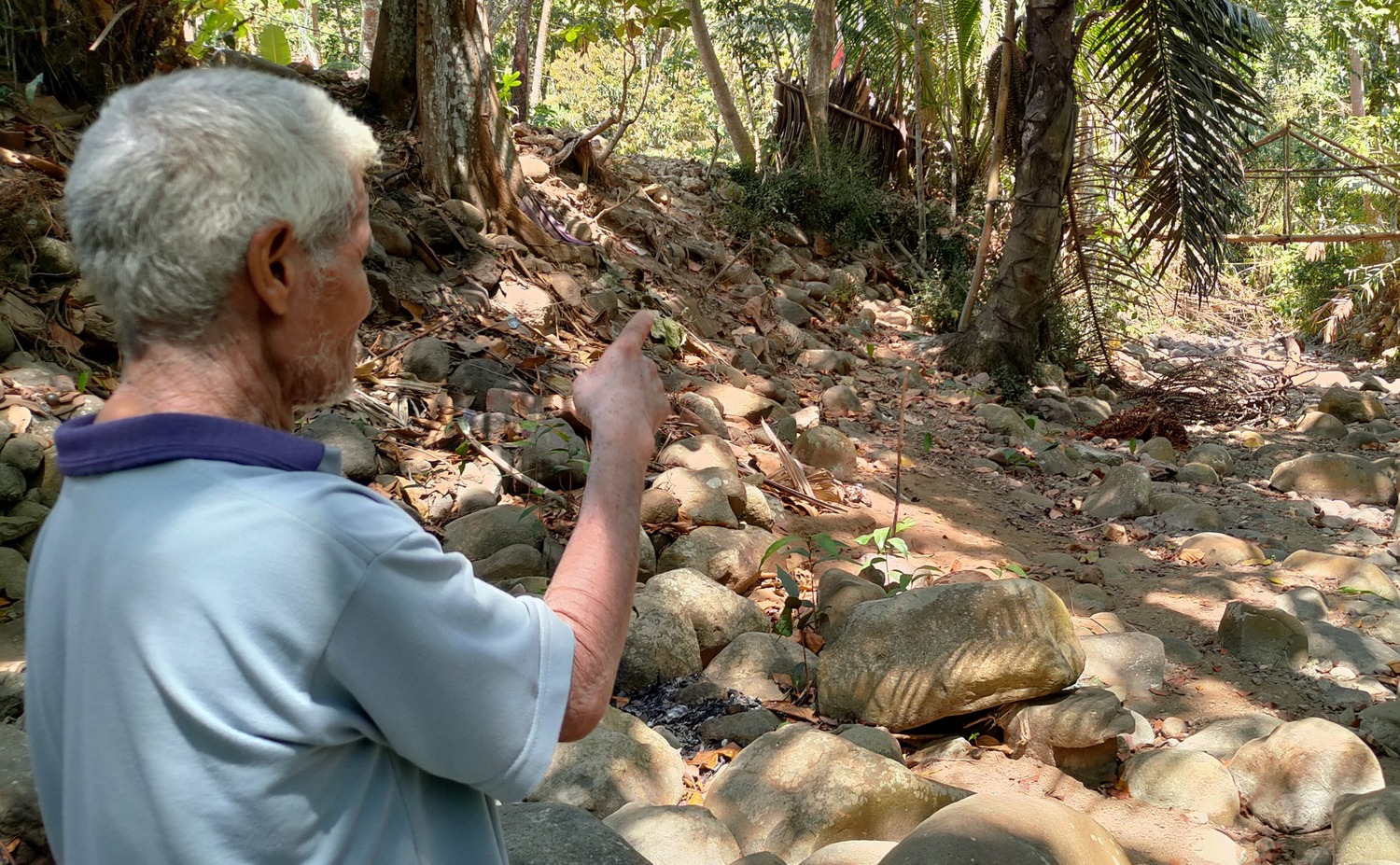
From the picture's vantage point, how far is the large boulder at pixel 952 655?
3359 mm

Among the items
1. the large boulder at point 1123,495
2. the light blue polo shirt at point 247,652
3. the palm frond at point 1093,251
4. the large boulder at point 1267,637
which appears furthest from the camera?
the palm frond at point 1093,251

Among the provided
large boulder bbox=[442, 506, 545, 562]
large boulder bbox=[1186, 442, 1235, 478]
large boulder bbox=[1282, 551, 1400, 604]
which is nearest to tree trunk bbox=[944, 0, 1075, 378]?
large boulder bbox=[1186, 442, 1235, 478]

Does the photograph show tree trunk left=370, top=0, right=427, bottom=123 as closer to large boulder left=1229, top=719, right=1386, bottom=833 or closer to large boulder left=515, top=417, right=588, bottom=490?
large boulder left=515, top=417, right=588, bottom=490

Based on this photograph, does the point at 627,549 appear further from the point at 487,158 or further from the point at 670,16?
the point at 670,16

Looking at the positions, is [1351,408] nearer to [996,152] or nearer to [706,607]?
[996,152]

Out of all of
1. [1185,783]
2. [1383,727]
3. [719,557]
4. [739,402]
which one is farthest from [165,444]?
[739,402]

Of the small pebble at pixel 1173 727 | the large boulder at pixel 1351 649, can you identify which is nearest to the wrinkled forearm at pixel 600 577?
the small pebble at pixel 1173 727

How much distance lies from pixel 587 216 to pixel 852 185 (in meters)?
4.90

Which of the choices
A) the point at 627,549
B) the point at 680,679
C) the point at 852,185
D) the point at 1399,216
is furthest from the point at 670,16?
the point at 1399,216

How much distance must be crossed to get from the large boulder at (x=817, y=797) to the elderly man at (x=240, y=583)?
1.78 m

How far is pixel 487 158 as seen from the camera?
7.30 metres

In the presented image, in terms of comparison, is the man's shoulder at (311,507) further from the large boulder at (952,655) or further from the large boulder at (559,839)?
the large boulder at (952,655)

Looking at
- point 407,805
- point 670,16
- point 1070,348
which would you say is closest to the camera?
point 407,805

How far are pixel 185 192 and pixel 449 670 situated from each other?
0.53m
